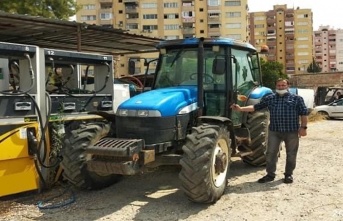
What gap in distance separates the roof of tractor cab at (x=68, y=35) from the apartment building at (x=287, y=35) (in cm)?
9867

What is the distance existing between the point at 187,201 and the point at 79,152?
5.77 ft

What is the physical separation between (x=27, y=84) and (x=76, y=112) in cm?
115

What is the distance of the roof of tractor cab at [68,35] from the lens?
35.5 ft

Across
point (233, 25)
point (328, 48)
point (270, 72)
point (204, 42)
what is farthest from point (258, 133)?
point (328, 48)

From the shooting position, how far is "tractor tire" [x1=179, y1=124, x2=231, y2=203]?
607 cm

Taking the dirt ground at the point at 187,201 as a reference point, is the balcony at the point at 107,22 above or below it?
above

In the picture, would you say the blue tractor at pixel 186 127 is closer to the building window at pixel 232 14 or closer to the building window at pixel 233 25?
the building window at pixel 233 25

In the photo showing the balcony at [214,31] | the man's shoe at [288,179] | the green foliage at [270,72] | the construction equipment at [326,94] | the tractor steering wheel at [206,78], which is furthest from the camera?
the balcony at [214,31]

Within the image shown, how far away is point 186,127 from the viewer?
705 cm

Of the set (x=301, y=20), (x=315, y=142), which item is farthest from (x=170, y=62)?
(x=301, y=20)

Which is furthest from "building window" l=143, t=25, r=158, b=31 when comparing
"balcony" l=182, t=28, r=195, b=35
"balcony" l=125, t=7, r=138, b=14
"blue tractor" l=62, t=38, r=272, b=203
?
"blue tractor" l=62, t=38, r=272, b=203

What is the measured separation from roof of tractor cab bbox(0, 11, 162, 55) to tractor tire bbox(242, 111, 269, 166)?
16.6ft

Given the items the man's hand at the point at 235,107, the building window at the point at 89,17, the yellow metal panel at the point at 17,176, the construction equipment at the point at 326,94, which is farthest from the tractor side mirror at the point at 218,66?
the building window at the point at 89,17

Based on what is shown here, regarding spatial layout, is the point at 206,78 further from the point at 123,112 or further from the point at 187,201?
the point at 187,201
